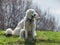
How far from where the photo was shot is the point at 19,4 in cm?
3825

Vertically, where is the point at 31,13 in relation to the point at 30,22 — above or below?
above

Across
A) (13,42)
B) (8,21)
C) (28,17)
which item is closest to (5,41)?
(13,42)

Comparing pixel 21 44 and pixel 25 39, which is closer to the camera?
pixel 21 44

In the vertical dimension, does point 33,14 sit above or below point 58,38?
above

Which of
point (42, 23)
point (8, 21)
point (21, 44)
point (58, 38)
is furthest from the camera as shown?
point (42, 23)

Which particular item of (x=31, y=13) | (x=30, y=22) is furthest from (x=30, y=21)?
(x=31, y=13)

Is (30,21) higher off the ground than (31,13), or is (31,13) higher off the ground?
(31,13)

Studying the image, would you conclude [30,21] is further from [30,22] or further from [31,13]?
[31,13]

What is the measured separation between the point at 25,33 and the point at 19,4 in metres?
26.2

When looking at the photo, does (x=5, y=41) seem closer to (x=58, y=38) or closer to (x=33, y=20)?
(x=33, y=20)

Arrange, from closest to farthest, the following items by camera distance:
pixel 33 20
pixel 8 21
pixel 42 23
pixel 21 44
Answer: pixel 21 44
pixel 33 20
pixel 8 21
pixel 42 23

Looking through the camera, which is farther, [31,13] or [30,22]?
[30,22]

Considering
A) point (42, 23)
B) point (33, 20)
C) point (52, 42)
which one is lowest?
point (42, 23)

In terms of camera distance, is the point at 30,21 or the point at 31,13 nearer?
the point at 31,13
